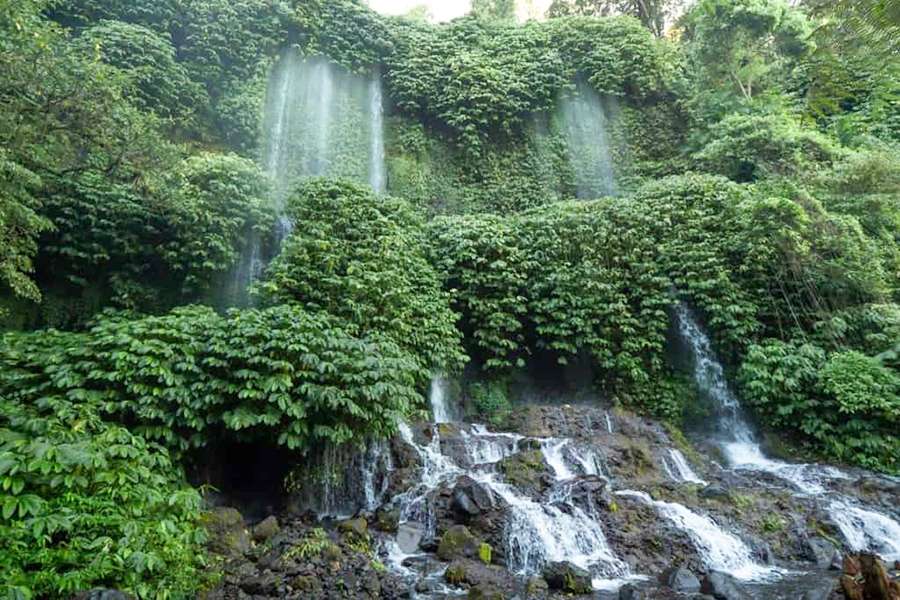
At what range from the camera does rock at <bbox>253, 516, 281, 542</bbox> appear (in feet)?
21.2

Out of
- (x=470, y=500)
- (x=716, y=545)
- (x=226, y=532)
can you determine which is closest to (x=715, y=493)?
(x=716, y=545)

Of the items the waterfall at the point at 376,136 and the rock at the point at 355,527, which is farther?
the waterfall at the point at 376,136

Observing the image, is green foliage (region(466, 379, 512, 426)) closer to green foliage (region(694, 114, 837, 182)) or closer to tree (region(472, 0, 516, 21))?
green foliage (region(694, 114, 837, 182))

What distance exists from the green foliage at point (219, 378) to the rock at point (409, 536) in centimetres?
131

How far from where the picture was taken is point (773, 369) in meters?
10.9

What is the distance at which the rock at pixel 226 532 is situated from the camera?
590cm

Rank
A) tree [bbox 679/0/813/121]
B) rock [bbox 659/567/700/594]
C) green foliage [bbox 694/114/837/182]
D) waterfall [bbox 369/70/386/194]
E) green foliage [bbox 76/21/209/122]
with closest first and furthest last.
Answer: rock [bbox 659/567/700/594]
green foliage [bbox 76/21/209/122]
green foliage [bbox 694/114/837/182]
tree [bbox 679/0/813/121]
waterfall [bbox 369/70/386/194]

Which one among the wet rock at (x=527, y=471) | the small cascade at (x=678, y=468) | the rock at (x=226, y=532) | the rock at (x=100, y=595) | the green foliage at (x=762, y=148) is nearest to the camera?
the rock at (x=100, y=595)

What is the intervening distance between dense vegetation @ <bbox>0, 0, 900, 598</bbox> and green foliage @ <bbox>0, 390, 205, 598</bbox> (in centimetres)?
3

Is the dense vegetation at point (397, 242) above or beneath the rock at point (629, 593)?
above

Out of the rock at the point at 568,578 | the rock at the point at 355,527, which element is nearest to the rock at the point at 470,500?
the rock at the point at 355,527

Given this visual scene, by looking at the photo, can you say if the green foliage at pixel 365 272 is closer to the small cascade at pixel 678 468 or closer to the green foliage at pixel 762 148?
the small cascade at pixel 678 468

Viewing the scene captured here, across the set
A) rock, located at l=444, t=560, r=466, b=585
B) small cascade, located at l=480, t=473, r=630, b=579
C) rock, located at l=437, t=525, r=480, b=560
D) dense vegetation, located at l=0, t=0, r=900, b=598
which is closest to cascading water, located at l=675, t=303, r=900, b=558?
dense vegetation, located at l=0, t=0, r=900, b=598

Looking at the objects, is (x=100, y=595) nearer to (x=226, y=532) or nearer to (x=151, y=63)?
(x=226, y=532)
